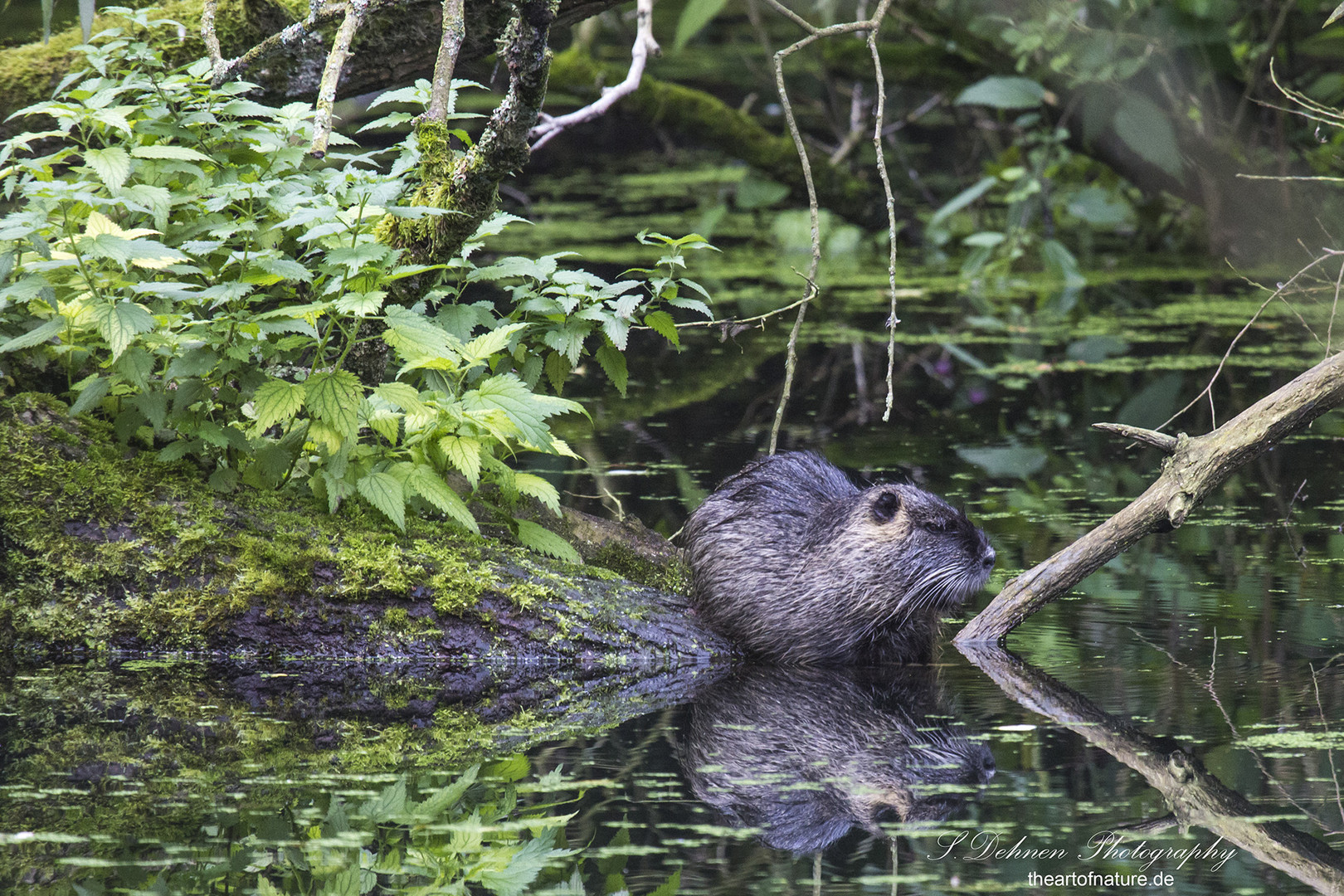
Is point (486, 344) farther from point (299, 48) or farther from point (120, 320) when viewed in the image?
point (299, 48)

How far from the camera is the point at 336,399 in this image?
13.7ft

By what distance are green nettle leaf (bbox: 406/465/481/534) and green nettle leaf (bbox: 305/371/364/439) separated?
0.97 ft

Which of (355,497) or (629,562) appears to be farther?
(629,562)

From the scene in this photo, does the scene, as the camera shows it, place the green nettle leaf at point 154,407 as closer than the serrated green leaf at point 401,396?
No

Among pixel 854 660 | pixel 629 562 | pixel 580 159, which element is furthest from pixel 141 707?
pixel 580 159

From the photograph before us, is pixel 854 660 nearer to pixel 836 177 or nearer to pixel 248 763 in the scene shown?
pixel 248 763

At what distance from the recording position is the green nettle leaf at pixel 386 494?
4328mm

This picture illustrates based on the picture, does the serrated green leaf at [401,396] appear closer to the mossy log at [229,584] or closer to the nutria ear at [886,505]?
the mossy log at [229,584]

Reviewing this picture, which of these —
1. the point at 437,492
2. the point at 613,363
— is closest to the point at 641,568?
the point at 613,363

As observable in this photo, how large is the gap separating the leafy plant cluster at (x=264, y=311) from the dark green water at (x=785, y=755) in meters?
0.68

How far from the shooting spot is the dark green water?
2967 mm

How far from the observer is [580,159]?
1806 centimetres

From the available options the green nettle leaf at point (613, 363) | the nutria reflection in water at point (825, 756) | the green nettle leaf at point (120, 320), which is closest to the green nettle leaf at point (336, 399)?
the green nettle leaf at point (120, 320)

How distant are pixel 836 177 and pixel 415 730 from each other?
Answer: 8.99 meters
